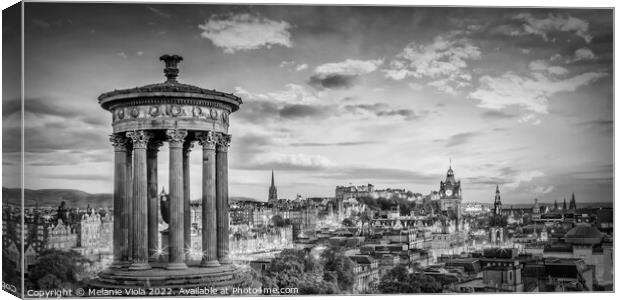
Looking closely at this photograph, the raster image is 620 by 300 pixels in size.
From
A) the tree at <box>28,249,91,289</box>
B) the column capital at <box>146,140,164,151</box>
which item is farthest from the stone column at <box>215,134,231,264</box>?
the tree at <box>28,249,91,289</box>

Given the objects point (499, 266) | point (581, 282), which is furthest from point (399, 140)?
point (581, 282)

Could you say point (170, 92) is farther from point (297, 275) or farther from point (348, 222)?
point (348, 222)

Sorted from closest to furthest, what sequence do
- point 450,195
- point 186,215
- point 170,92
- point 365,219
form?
point 170,92 < point 186,215 < point 450,195 < point 365,219

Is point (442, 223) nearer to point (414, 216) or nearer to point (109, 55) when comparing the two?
point (414, 216)

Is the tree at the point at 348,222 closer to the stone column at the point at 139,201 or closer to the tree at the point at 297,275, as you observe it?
the tree at the point at 297,275

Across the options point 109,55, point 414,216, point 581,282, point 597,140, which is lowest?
point 581,282

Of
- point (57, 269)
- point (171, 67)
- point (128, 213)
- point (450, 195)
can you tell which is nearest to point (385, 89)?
point (450, 195)

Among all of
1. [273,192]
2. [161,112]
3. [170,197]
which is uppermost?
[161,112]
